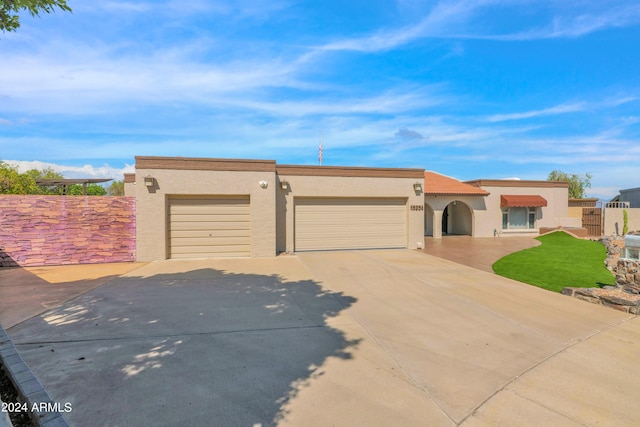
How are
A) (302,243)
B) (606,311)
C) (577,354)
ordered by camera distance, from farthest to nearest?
(302,243) → (606,311) → (577,354)

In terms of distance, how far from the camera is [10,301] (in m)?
6.73

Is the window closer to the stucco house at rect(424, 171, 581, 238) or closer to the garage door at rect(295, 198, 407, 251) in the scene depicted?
the stucco house at rect(424, 171, 581, 238)

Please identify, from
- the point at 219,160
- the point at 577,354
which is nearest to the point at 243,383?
the point at 577,354

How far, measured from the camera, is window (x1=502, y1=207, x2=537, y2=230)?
2172cm

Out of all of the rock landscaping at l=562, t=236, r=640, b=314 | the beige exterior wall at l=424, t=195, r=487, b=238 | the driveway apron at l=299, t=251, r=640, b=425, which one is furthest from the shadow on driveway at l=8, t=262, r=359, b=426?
the beige exterior wall at l=424, t=195, r=487, b=238

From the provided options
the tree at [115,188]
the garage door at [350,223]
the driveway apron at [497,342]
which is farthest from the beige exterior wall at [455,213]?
the tree at [115,188]

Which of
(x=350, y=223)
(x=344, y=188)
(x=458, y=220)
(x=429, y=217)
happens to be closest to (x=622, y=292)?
(x=350, y=223)

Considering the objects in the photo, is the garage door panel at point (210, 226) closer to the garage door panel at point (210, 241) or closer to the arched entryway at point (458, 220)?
the garage door panel at point (210, 241)

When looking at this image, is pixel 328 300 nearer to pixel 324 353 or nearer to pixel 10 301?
pixel 324 353

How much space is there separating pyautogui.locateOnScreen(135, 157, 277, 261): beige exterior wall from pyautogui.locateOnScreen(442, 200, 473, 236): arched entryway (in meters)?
14.5

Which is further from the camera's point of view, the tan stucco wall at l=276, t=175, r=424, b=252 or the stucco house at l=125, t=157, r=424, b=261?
the tan stucco wall at l=276, t=175, r=424, b=252

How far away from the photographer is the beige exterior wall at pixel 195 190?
465 inches

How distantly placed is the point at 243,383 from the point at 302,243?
34.2 feet

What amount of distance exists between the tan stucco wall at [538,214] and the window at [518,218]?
0.31 metres
